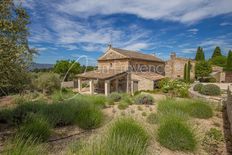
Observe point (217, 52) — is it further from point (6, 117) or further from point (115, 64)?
point (6, 117)

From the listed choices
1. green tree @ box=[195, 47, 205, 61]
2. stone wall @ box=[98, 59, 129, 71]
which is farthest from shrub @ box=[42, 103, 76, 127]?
green tree @ box=[195, 47, 205, 61]

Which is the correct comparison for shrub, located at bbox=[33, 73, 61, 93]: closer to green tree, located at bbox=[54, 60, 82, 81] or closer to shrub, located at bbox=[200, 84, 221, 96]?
green tree, located at bbox=[54, 60, 82, 81]

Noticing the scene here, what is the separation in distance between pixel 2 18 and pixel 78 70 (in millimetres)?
30233

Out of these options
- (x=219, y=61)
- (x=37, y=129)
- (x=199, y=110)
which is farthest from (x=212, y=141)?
(x=219, y=61)

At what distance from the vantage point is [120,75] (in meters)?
21.6

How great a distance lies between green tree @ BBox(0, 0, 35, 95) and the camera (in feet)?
13.2

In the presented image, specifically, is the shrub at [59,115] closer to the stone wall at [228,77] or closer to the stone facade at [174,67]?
the stone facade at [174,67]

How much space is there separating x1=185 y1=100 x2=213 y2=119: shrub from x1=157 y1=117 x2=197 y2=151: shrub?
3360mm

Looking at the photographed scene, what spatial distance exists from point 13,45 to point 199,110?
8.38 meters

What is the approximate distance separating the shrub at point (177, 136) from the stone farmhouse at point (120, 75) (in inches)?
604

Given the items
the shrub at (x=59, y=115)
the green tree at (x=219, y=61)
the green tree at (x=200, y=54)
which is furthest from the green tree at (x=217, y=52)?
the shrub at (x=59, y=115)

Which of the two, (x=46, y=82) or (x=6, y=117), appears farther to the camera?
A: (x=46, y=82)

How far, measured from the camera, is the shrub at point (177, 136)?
4448 mm

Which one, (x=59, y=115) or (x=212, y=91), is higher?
(x=212, y=91)
